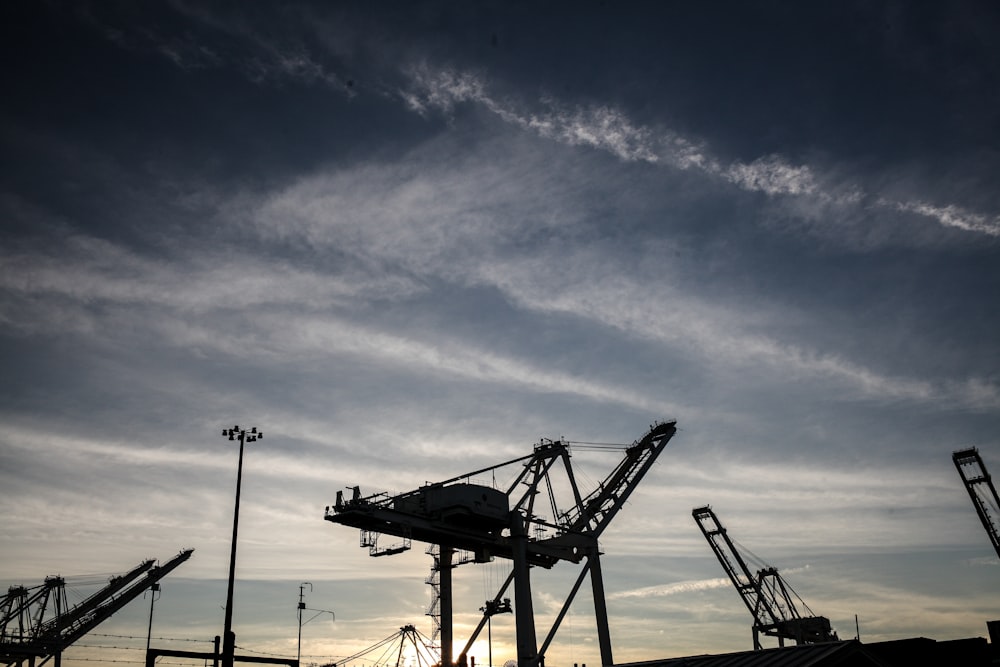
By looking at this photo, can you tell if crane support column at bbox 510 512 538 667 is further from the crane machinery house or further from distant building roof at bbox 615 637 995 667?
distant building roof at bbox 615 637 995 667

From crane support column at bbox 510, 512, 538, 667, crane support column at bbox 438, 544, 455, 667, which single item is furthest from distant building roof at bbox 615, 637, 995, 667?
crane support column at bbox 438, 544, 455, 667

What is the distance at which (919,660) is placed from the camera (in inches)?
2164

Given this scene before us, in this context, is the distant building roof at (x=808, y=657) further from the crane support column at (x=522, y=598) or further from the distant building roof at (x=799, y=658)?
the crane support column at (x=522, y=598)

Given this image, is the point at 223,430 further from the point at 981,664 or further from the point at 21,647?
the point at 981,664

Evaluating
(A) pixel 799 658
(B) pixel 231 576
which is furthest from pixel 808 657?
(B) pixel 231 576

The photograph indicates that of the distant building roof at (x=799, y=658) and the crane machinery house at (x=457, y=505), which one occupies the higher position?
the crane machinery house at (x=457, y=505)

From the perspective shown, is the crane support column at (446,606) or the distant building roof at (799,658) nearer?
the distant building roof at (799,658)

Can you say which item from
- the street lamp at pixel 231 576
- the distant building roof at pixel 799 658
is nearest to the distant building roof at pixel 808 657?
the distant building roof at pixel 799 658

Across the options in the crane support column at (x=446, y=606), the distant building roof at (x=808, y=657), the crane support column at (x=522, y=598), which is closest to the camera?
the distant building roof at (x=808, y=657)

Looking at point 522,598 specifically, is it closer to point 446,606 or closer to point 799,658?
point 446,606

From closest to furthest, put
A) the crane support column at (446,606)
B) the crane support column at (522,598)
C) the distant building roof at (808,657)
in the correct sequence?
the distant building roof at (808,657)
the crane support column at (522,598)
the crane support column at (446,606)

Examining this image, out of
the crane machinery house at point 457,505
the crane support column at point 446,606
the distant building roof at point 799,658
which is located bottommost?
the distant building roof at point 799,658

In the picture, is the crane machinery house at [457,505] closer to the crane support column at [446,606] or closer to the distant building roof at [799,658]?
the crane support column at [446,606]

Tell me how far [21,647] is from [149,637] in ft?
38.9
